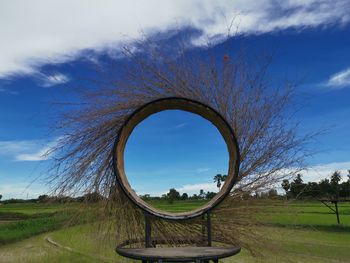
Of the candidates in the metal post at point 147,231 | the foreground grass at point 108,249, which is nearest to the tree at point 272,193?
the foreground grass at point 108,249

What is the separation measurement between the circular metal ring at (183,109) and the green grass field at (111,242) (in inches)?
26.6

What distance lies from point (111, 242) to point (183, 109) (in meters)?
1.81

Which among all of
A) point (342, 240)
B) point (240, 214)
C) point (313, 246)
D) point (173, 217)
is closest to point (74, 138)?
point (173, 217)

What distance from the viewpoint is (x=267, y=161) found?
5387 millimetres

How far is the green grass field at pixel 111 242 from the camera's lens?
5234 mm

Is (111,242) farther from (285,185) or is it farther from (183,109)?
(285,185)

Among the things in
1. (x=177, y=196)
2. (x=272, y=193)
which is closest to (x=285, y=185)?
(x=272, y=193)

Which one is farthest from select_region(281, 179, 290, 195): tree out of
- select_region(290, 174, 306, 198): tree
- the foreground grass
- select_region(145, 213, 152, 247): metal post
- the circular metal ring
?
select_region(145, 213, 152, 247): metal post

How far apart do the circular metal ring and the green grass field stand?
675mm

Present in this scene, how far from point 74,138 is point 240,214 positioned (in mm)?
2191

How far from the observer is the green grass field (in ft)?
17.2

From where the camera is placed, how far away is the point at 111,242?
4.97 m

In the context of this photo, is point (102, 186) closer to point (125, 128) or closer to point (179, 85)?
point (125, 128)

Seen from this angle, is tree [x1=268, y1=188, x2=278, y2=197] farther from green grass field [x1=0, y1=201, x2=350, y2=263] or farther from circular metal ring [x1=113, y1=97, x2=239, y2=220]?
circular metal ring [x1=113, y1=97, x2=239, y2=220]
